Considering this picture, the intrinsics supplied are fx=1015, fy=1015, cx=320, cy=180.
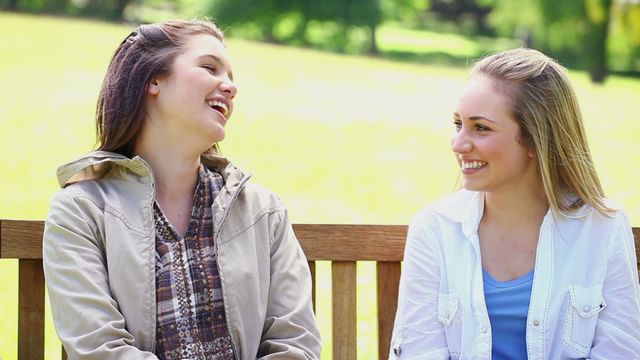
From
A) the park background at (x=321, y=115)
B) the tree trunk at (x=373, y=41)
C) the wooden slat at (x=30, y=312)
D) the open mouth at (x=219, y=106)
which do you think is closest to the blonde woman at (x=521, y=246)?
the park background at (x=321, y=115)

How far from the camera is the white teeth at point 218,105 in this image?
3.50 metres

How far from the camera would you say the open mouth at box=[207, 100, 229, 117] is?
3.50m

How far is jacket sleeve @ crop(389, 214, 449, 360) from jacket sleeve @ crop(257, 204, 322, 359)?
11.9 inches

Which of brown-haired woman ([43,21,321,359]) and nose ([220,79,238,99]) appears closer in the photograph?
brown-haired woman ([43,21,321,359])

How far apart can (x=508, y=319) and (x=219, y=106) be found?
1.24 meters

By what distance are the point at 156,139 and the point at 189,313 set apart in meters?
0.62

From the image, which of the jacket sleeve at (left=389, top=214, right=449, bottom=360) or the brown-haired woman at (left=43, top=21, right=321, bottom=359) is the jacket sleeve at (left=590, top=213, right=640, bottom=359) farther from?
the brown-haired woman at (left=43, top=21, right=321, bottom=359)

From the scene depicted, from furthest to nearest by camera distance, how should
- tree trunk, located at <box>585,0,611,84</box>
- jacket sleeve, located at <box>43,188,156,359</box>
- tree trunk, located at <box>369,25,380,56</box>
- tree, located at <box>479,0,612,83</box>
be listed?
tree trunk, located at <box>369,25,380,56</box> < tree, located at <box>479,0,612,83</box> < tree trunk, located at <box>585,0,611,84</box> < jacket sleeve, located at <box>43,188,156,359</box>

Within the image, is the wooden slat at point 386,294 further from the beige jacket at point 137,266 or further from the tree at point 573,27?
the tree at point 573,27

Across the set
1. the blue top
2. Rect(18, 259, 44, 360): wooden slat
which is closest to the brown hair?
Rect(18, 259, 44, 360): wooden slat

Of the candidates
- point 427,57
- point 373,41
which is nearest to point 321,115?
point 427,57

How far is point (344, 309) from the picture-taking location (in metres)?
3.95

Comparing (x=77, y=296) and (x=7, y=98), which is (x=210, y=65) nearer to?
(x=77, y=296)

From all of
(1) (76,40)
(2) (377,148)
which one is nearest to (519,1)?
(1) (76,40)
